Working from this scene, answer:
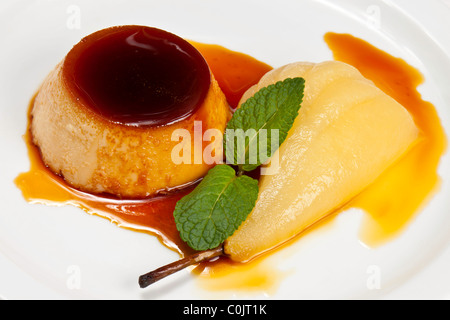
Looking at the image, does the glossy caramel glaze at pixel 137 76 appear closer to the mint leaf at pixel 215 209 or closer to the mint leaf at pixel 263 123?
the mint leaf at pixel 263 123

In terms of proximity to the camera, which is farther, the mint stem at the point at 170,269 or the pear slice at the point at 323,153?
the pear slice at the point at 323,153

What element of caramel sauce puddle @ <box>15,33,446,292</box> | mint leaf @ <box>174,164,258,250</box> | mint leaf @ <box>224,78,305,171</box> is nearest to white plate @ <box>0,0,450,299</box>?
caramel sauce puddle @ <box>15,33,446,292</box>

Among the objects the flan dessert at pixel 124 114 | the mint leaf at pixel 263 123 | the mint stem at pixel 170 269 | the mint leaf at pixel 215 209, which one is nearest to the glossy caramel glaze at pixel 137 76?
the flan dessert at pixel 124 114

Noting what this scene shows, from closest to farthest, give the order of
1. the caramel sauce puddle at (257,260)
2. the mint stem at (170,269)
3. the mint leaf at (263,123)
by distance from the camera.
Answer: the mint stem at (170,269) → the caramel sauce puddle at (257,260) → the mint leaf at (263,123)
